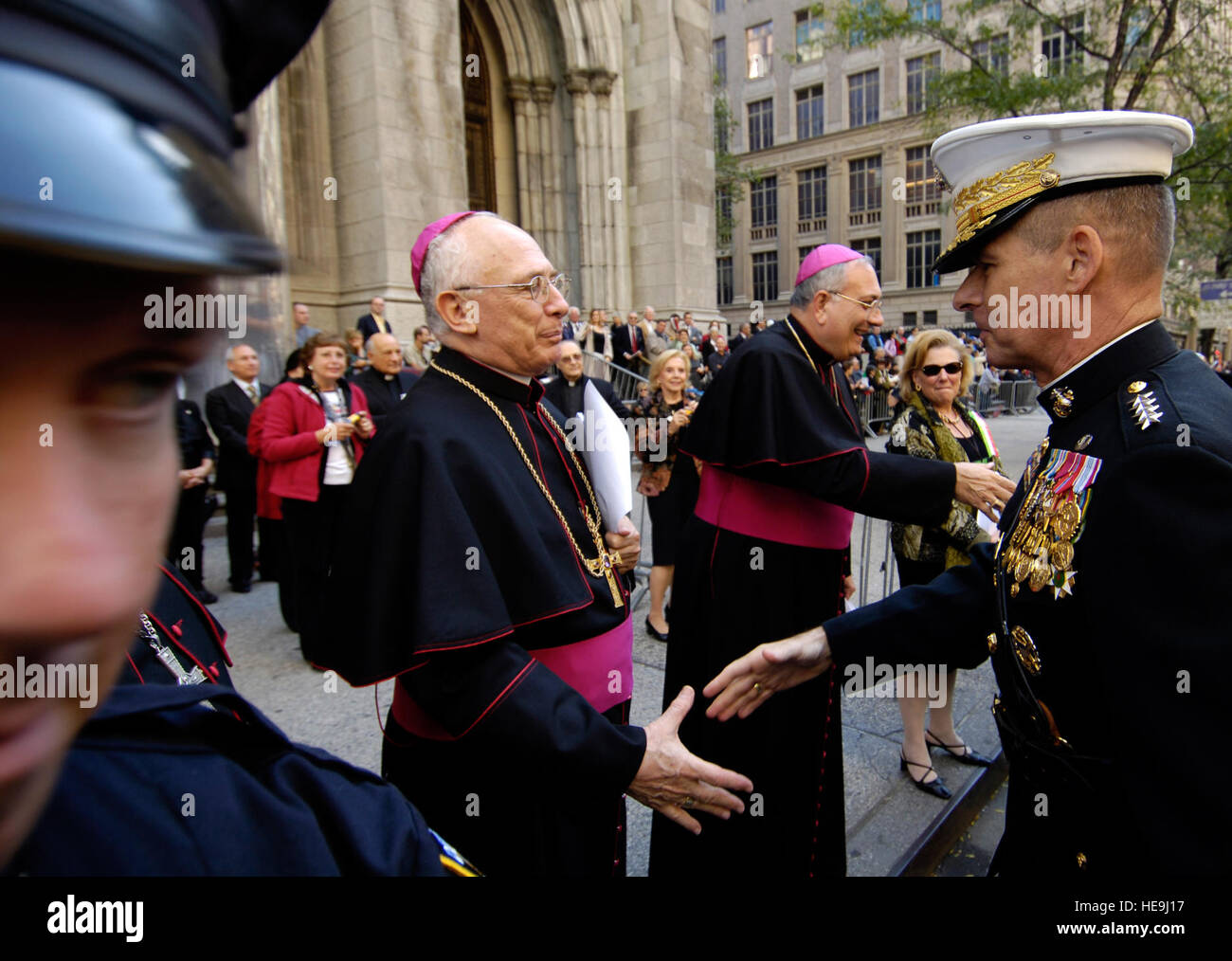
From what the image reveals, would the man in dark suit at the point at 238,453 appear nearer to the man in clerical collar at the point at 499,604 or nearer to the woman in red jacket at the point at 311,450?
the woman in red jacket at the point at 311,450

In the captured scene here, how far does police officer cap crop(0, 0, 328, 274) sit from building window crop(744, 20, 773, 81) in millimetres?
52918

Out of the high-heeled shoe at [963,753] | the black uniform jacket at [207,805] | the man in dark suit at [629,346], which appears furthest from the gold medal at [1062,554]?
the man in dark suit at [629,346]

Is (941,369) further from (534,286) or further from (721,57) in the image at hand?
(721,57)

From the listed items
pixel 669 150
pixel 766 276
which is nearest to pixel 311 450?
pixel 669 150

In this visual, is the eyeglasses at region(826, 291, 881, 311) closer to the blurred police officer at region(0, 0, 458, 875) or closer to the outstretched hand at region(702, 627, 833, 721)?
the outstretched hand at region(702, 627, 833, 721)

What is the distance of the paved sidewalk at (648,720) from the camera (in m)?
3.33

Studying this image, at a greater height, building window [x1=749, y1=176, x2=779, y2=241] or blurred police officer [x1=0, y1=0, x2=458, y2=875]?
building window [x1=749, y1=176, x2=779, y2=241]

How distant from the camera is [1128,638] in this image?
53.4 inches

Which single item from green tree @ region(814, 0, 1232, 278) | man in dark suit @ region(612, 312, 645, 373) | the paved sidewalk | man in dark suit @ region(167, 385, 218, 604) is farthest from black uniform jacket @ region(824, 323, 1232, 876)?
green tree @ region(814, 0, 1232, 278)

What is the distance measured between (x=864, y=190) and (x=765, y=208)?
6438 millimetres

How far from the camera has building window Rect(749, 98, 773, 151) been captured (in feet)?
156

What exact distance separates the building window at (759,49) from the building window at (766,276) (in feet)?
35.0

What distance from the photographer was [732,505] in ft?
10.5
